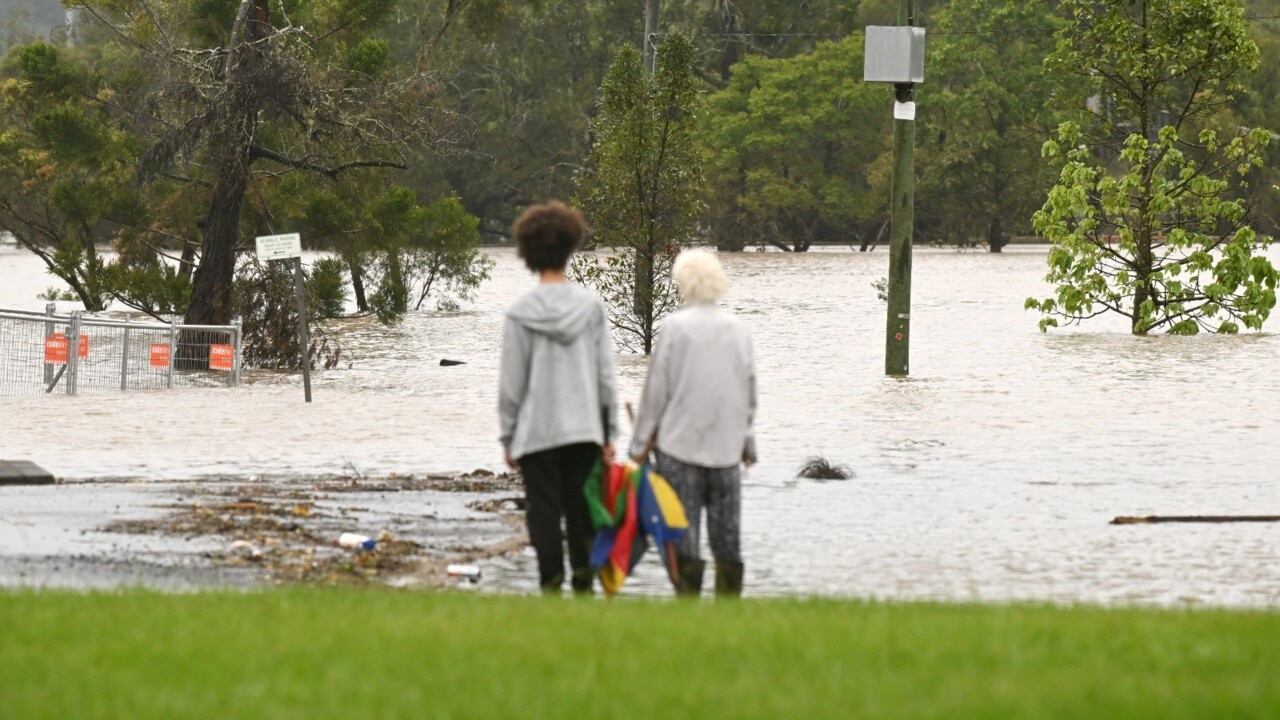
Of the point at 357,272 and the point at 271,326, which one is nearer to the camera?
the point at 271,326

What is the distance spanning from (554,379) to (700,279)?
69 cm

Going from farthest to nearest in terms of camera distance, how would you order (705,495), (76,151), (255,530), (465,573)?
1. (76,151)
2. (255,530)
3. (465,573)
4. (705,495)

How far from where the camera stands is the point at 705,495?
842 cm

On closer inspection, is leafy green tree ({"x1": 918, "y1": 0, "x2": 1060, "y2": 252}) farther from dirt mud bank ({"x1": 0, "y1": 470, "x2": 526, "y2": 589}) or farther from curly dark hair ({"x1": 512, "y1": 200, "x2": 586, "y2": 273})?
curly dark hair ({"x1": 512, "y1": 200, "x2": 586, "y2": 273})

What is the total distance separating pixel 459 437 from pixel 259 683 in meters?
12.3

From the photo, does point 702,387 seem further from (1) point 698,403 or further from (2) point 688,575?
(2) point 688,575

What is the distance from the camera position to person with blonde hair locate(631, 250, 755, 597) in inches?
323

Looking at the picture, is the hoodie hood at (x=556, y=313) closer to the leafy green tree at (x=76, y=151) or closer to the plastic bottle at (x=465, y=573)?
the plastic bottle at (x=465, y=573)

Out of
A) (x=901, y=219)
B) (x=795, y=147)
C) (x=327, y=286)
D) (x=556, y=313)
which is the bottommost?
(x=327, y=286)

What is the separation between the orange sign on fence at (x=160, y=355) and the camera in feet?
76.9

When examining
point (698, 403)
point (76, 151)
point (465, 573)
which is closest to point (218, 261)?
point (76, 151)

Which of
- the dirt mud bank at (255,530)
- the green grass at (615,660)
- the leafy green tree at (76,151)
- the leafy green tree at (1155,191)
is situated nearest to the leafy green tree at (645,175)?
the leafy green tree at (1155,191)

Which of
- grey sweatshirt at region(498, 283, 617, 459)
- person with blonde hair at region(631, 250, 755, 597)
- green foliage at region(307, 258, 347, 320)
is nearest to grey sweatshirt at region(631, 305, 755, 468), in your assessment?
person with blonde hair at region(631, 250, 755, 597)

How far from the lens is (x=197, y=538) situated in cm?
1116
